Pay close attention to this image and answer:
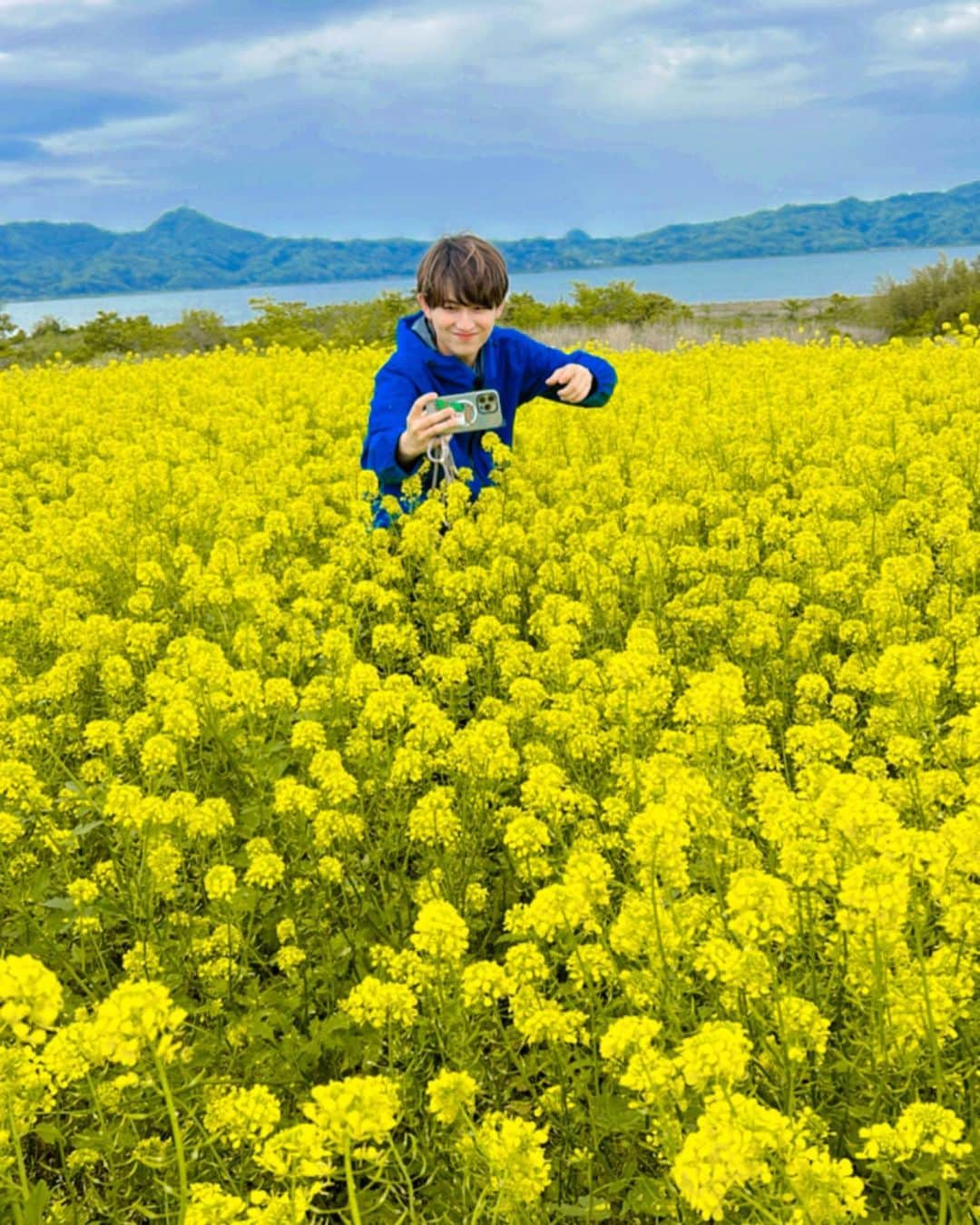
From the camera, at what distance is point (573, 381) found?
599cm

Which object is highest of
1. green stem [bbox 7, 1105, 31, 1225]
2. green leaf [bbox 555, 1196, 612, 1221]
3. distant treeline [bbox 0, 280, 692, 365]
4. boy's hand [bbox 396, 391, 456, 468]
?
distant treeline [bbox 0, 280, 692, 365]

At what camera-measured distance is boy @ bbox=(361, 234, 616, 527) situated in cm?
544

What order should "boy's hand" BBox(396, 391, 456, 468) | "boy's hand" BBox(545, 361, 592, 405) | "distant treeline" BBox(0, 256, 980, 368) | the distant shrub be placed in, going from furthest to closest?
the distant shrub < "distant treeline" BBox(0, 256, 980, 368) < "boy's hand" BBox(545, 361, 592, 405) < "boy's hand" BBox(396, 391, 456, 468)

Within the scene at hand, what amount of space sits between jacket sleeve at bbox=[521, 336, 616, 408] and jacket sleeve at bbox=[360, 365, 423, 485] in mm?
902

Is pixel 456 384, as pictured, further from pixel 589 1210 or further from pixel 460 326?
pixel 589 1210

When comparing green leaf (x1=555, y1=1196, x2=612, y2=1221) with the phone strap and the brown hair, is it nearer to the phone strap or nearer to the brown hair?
the phone strap

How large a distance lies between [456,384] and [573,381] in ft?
2.24

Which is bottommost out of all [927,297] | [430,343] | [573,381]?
[573,381]

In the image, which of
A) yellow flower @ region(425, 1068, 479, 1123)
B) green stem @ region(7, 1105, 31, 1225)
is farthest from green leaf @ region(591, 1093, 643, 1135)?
green stem @ region(7, 1105, 31, 1225)

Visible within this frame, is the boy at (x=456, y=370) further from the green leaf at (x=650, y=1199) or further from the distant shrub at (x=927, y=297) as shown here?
the distant shrub at (x=927, y=297)

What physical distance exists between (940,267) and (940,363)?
20.8 metres

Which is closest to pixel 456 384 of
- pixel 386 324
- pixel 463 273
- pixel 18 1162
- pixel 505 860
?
pixel 463 273

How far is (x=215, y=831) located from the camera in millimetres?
2996

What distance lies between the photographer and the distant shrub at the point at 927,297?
25969mm
